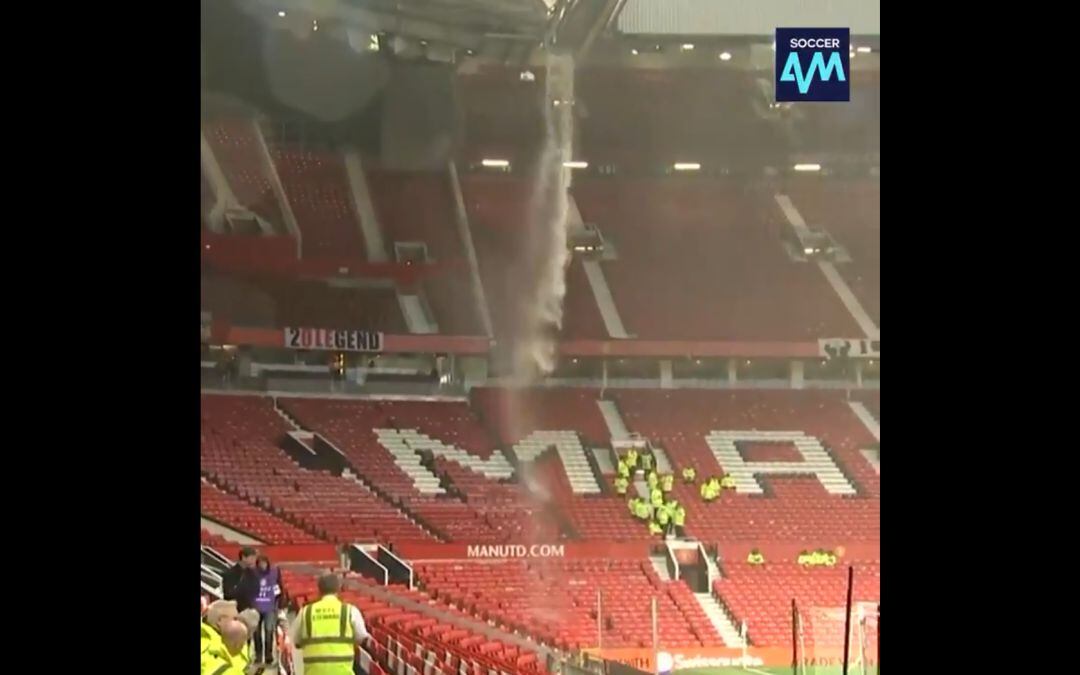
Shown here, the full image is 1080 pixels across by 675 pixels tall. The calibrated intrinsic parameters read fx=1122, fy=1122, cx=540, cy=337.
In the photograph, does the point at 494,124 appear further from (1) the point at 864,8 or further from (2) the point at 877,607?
(2) the point at 877,607

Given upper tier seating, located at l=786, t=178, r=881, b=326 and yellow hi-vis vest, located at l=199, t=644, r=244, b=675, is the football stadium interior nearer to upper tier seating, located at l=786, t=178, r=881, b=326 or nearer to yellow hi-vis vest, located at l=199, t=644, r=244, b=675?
upper tier seating, located at l=786, t=178, r=881, b=326

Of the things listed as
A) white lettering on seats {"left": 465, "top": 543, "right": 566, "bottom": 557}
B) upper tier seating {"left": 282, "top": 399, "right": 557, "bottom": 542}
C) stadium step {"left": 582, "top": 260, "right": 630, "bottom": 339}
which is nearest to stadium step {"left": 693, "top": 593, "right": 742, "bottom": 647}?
white lettering on seats {"left": 465, "top": 543, "right": 566, "bottom": 557}

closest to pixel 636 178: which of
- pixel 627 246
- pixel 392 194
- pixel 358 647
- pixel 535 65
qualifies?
pixel 627 246

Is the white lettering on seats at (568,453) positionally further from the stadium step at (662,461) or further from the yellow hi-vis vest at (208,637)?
the yellow hi-vis vest at (208,637)

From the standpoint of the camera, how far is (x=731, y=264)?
321 centimetres

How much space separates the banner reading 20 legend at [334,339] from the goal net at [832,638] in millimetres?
1445

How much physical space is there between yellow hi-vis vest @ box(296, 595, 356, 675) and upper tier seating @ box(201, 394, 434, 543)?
0.61ft

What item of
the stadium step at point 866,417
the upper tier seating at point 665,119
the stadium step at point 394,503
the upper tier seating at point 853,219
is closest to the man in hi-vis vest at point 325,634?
the stadium step at point 394,503

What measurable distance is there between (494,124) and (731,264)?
2.58ft

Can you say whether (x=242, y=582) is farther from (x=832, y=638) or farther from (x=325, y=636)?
(x=832, y=638)

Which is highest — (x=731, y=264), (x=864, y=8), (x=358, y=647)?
(x=864, y=8)

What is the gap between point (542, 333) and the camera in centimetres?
324
